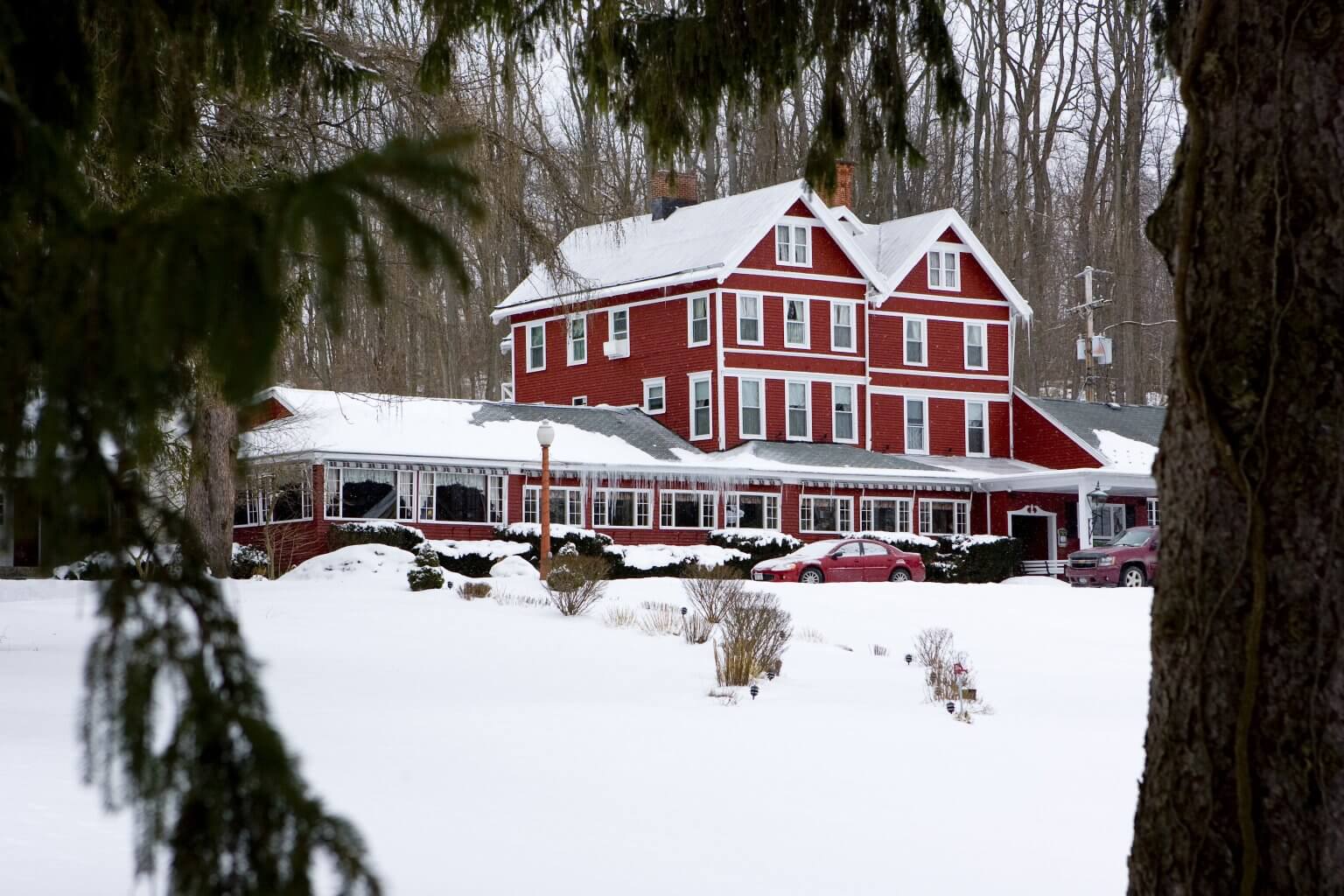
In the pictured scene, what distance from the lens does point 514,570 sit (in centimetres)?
2958

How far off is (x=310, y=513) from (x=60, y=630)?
1755cm

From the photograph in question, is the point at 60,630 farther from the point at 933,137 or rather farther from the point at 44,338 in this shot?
the point at 933,137

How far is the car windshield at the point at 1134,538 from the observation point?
36344 mm

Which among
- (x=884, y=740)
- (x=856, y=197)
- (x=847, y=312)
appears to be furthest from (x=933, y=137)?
(x=884, y=740)

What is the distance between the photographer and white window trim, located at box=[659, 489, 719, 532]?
39188 millimetres

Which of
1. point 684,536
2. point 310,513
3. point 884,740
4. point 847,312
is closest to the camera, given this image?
point 884,740

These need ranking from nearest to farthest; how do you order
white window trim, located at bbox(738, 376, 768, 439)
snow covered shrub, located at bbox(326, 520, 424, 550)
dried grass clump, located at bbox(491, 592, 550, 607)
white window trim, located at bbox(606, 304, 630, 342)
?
1. dried grass clump, located at bbox(491, 592, 550, 607)
2. snow covered shrub, located at bbox(326, 520, 424, 550)
3. white window trim, located at bbox(738, 376, 768, 439)
4. white window trim, located at bbox(606, 304, 630, 342)

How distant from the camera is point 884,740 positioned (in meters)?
10.9

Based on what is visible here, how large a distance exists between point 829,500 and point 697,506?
3.74m

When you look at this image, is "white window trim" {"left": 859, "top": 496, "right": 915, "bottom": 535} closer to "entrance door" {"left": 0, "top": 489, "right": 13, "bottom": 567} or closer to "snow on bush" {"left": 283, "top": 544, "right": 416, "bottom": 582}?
"snow on bush" {"left": 283, "top": 544, "right": 416, "bottom": 582}

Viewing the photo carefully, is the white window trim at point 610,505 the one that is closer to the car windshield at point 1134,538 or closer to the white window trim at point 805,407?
the white window trim at point 805,407

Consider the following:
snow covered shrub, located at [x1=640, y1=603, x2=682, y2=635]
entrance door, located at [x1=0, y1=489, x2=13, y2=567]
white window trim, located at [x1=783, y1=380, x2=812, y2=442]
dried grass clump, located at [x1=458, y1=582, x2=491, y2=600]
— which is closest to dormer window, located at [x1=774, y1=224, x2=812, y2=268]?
white window trim, located at [x1=783, y1=380, x2=812, y2=442]

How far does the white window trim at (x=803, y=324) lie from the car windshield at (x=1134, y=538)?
9.93 meters

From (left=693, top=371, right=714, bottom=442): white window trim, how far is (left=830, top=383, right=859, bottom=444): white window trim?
148 inches
